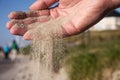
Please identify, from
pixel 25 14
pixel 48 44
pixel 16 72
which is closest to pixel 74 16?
pixel 48 44

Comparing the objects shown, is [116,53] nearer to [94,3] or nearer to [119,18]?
[94,3]

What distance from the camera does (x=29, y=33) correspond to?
3.82m

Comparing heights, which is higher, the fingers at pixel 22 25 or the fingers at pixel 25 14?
the fingers at pixel 25 14

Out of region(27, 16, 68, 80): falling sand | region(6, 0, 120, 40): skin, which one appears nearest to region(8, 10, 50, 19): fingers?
region(6, 0, 120, 40): skin

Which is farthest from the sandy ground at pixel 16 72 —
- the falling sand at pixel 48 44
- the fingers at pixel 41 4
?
the falling sand at pixel 48 44

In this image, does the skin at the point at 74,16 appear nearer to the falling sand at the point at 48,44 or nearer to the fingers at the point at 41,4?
the falling sand at the point at 48,44

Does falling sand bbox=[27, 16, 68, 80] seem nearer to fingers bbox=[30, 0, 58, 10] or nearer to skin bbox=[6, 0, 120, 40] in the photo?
skin bbox=[6, 0, 120, 40]

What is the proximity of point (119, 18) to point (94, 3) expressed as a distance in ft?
118

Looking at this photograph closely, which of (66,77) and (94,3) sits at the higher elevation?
(94,3)

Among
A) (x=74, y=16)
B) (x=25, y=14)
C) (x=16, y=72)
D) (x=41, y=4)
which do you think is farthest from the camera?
(x=16, y=72)

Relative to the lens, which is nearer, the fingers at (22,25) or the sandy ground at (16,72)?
the fingers at (22,25)

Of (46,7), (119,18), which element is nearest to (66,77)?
(46,7)

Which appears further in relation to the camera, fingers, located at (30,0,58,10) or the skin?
fingers, located at (30,0,58,10)

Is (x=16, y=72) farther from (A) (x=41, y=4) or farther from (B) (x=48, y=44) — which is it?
(B) (x=48, y=44)
